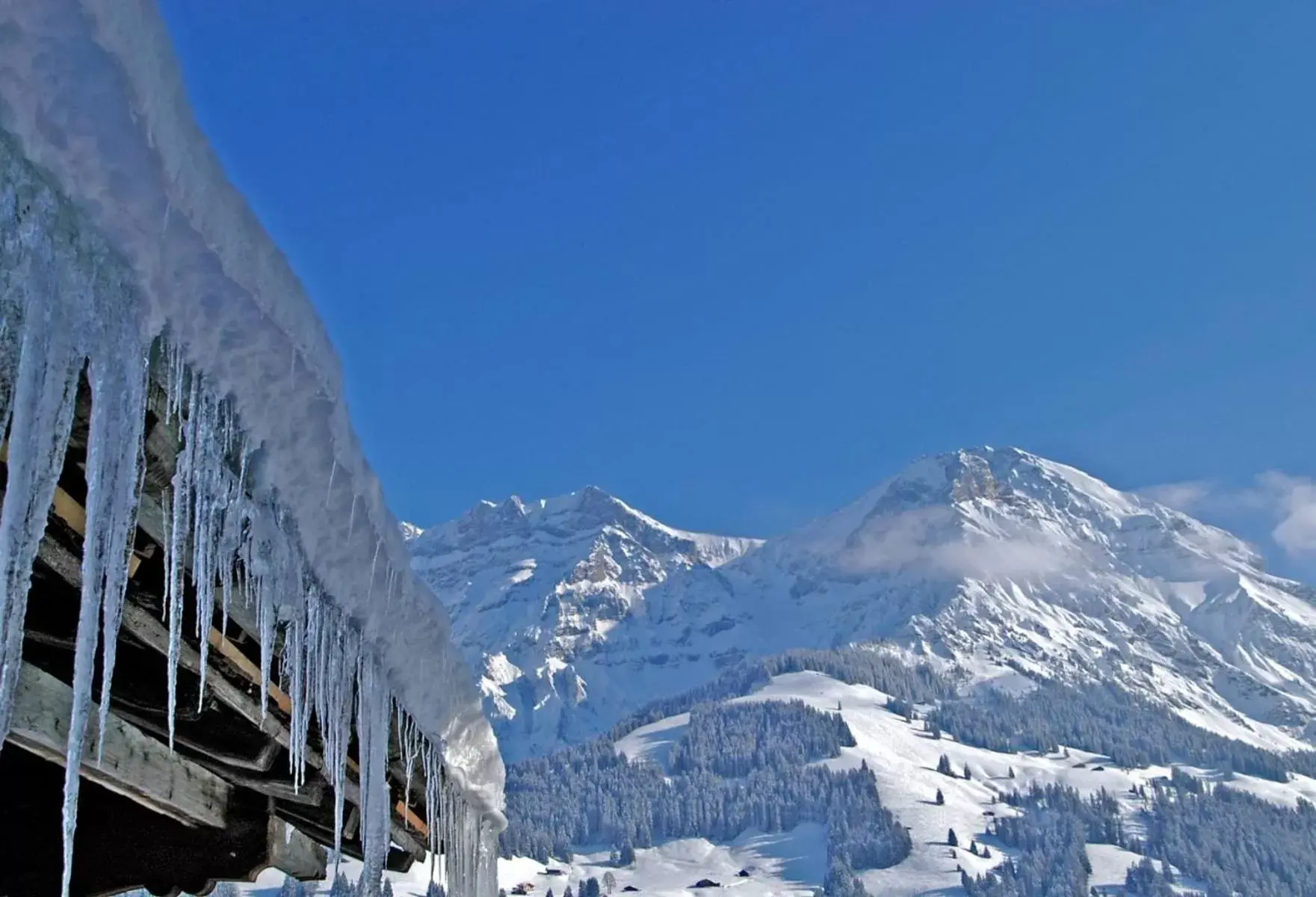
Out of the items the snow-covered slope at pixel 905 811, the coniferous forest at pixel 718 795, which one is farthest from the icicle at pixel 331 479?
the coniferous forest at pixel 718 795

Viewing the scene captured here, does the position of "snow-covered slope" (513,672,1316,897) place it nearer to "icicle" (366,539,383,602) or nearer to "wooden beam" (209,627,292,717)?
"wooden beam" (209,627,292,717)

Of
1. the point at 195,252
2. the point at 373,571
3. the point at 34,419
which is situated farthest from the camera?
the point at 373,571

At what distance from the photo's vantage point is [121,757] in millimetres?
3166

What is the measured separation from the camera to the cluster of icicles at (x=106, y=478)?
1625mm

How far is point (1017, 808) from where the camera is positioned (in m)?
130

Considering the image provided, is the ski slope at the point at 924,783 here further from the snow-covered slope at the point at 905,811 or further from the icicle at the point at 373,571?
the icicle at the point at 373,571

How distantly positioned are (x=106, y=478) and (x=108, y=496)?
46mm

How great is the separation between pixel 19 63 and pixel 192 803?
10.3 feet

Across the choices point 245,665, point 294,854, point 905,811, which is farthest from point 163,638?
point 905,811

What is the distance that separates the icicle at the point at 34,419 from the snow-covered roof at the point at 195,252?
0.12 metres

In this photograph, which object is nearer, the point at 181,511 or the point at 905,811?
the point at 181,511

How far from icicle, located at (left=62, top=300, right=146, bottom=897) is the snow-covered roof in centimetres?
8

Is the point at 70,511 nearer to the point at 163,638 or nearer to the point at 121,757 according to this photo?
the point at 163,638

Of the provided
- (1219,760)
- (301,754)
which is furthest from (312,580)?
(1219,760)
